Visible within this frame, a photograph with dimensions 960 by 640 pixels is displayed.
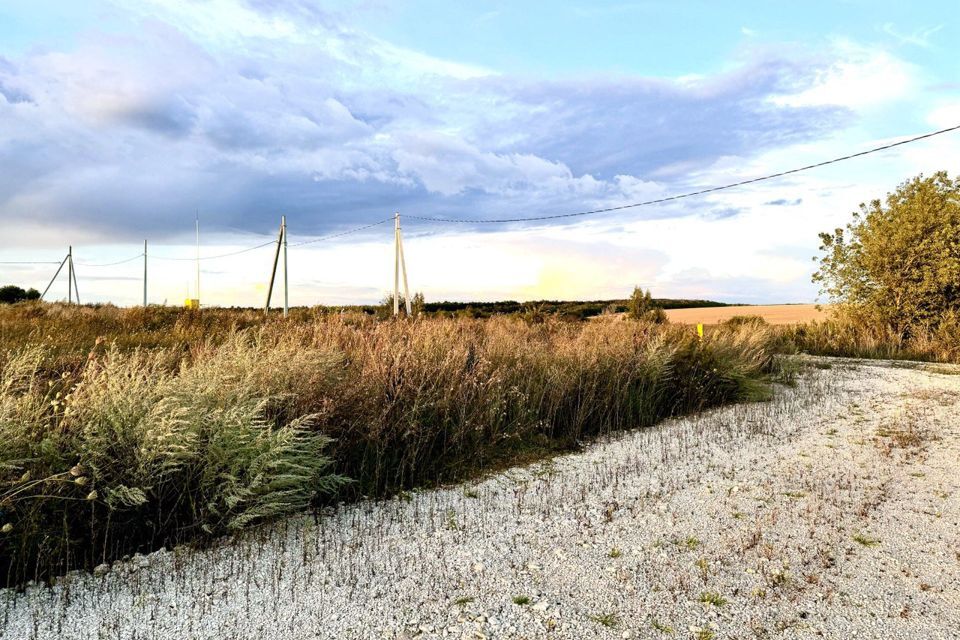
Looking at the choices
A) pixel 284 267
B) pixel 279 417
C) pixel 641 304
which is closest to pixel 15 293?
pixel 284 267

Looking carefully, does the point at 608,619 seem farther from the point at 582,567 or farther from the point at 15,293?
the point at 15,293

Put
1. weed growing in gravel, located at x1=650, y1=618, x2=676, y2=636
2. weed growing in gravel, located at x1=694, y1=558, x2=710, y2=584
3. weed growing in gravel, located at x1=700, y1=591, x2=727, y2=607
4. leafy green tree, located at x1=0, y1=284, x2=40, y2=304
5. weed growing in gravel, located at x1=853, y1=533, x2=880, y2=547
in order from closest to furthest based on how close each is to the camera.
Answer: weed growing in gravel, located at x1=650, y1=618, x2=676, y2=636 → weed growing in gravel, located at x1=700, y1=591, x2=727, y2=607 → weed growing in gravel, located at x1=694, y1=558, x2=710, y2=584 → weed growing in gravel, located at x1=853, y1=533, x2=880, y2=547 → leafy green tree, located at x1=0, y1=284, x2=40, y2=304

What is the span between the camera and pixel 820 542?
4.59m

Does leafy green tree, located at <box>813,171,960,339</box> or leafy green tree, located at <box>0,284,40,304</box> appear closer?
leafy green tree, located at <box>813,171,960,339</box>

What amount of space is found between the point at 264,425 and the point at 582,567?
2.74m

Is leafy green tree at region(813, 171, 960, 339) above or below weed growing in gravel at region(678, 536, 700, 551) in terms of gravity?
above

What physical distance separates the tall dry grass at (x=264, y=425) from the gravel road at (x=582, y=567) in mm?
311

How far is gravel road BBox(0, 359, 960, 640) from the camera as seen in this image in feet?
11.4

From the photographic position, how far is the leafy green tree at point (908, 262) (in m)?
18.0

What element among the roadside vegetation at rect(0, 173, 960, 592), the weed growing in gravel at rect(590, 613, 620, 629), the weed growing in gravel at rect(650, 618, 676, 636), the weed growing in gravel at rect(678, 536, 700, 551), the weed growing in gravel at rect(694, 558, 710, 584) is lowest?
the weed growing in gravel at rect(650, 618, 676, 636)

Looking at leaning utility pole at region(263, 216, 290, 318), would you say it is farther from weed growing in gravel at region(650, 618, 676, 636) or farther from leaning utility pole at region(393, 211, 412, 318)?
weed growing in gravel at region(650, 618, 676, 636)

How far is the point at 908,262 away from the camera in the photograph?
18.4 m

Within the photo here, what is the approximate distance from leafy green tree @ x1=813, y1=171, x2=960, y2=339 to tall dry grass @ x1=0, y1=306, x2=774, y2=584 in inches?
498

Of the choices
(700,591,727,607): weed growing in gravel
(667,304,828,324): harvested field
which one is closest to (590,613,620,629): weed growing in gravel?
(700,591,727,607): weed growing in gravel
